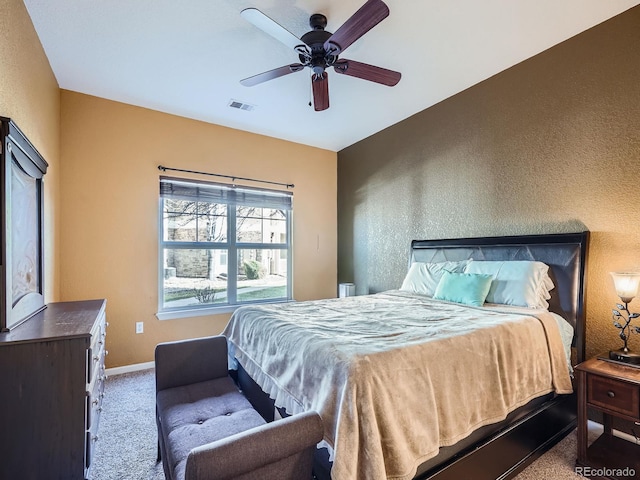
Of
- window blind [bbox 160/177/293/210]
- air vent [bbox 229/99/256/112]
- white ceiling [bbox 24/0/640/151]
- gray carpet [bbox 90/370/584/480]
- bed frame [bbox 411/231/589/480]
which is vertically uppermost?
white ceiling [bbox 24/0/640/151]

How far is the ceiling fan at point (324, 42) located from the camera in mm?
1761

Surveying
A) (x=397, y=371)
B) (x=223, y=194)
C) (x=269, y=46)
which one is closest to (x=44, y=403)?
(x=397, y=371)

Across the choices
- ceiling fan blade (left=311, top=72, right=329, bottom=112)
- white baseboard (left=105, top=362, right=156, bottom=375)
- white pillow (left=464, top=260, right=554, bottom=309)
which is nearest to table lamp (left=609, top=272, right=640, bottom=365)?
white pillow (left=464, top=260, right=554, bottom=309)

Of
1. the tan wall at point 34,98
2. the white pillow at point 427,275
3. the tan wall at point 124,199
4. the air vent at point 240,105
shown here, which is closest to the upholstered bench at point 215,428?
the tan wall at point 34,98

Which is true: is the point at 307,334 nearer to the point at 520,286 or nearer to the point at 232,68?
the point at 520,286

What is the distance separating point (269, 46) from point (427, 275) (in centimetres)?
254

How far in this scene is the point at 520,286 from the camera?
244 centimetres

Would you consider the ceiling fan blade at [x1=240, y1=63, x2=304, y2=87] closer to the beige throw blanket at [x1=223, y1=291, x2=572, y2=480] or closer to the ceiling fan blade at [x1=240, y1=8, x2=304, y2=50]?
the ceiling fan blade at [x1=240, y1=8, x2=304, y2=50]

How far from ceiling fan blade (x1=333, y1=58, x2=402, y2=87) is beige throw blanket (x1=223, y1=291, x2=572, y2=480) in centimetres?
178

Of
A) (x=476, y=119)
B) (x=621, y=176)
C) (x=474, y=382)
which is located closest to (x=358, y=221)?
(x=476, y=119)

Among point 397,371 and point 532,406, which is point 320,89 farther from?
point 532,406

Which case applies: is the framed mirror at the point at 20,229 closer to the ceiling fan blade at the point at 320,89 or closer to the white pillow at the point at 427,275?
the ceiling fan blade at the point at 320,89

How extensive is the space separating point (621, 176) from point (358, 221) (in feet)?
9.59

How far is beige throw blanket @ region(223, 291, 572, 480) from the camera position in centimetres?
125
